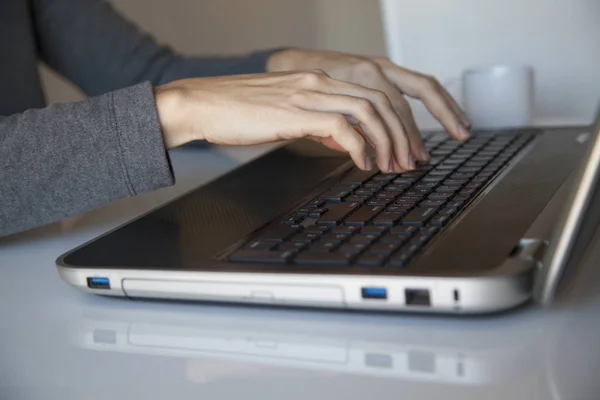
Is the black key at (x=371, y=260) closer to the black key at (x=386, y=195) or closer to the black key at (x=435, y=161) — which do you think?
the black key at (x=386, y=195)

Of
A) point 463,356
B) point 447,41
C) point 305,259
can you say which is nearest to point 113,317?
point 305,259

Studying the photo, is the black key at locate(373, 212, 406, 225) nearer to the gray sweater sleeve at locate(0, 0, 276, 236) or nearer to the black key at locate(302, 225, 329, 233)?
the black key at locate(302, 225, 329, 233)

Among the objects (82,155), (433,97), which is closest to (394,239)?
(82,155)

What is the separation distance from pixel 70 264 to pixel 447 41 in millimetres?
976

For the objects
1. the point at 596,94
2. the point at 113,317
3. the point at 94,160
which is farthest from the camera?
the point at 596,94

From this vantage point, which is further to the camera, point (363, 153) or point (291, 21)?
point (291, 21)

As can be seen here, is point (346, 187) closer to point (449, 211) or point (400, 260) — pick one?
point (449, 211)

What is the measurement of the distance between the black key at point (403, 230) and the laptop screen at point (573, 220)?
0.11 m

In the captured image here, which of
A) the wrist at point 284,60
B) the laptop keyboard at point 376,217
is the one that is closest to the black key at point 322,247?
the laptop keyboard at point 376,217

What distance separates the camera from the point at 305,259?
0.59m

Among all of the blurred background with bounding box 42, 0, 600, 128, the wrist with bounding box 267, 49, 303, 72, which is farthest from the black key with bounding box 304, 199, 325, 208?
the blurred background with bounding box 42, 0, 600, 128

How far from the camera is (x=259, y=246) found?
0.64m

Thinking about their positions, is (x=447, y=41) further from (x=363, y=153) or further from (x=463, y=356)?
(x=463, y=356)

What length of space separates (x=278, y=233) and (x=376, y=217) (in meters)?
→ 0.08
